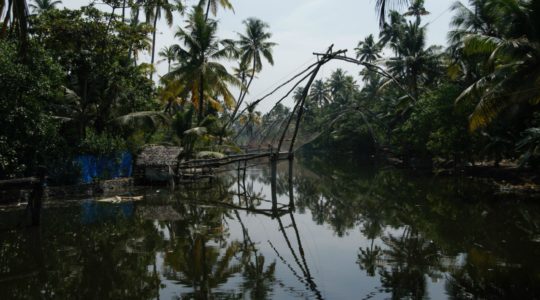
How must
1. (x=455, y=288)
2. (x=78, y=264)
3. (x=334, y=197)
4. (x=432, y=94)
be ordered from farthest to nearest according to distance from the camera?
(x=432, y=94), (x=334, y=197), (x=78, y=264), (x=455, y=288)

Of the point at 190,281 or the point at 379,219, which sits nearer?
the point at 190,281

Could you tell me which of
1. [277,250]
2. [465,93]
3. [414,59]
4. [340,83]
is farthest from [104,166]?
[340,83]

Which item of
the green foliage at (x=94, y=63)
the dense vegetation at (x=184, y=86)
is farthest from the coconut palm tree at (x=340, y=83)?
the green foliage at (x=94, y=63)

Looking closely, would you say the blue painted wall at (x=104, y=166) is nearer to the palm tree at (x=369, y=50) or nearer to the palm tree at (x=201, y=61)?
the palm tree at (x=201, y=61)

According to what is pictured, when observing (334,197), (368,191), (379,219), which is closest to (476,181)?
(368,191)

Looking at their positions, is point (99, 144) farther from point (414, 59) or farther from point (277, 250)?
point (414, 59)

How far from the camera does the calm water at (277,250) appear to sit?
6.86 metres

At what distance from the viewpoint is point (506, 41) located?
14.7 meters

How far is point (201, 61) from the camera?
1028 inches

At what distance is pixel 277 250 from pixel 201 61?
1830cm

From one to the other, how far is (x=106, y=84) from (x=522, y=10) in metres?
16.6

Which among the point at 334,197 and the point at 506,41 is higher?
the point at 506,41

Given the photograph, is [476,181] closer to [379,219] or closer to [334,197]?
[334,197]

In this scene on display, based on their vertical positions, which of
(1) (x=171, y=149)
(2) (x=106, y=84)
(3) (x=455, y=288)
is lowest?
(3) (x=455, y=288)
